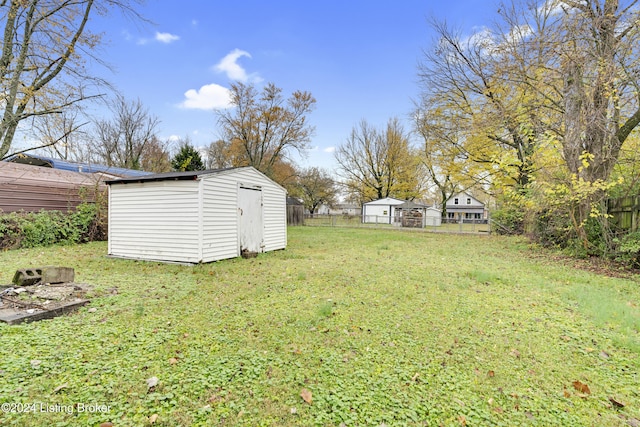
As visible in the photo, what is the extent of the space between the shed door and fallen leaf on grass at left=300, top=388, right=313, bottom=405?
6033 millimetres

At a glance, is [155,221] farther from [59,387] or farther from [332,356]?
[332,356]

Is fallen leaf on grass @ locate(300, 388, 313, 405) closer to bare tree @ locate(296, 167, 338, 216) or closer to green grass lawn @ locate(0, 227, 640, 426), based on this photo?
green grass lawn @ locate(0, 227, 640, 426)

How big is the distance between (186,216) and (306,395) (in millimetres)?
5663

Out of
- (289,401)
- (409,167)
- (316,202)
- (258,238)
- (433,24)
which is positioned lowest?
(289,401)

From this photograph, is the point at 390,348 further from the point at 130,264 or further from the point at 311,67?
the point at 311,67

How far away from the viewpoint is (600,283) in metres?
5.21

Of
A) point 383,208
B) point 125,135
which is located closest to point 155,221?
point 125,135

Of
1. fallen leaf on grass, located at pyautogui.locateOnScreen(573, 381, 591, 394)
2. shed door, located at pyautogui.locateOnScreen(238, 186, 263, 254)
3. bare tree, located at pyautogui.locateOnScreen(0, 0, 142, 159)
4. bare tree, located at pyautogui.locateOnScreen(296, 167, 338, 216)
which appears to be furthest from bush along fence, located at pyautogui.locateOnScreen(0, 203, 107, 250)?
bare tree, located at pyautogui.locateOnScreen(296, 167, 338, 216)

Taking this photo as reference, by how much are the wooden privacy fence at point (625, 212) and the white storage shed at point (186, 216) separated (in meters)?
8.66

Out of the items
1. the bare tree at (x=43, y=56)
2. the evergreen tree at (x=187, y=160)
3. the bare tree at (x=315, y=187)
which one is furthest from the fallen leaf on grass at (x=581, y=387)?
the bare tree at (x=315, y=187)

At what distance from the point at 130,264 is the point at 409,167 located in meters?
29.7

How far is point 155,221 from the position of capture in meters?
7.12

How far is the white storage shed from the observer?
6707 mm

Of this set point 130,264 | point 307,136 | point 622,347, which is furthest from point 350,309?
point 307,136
